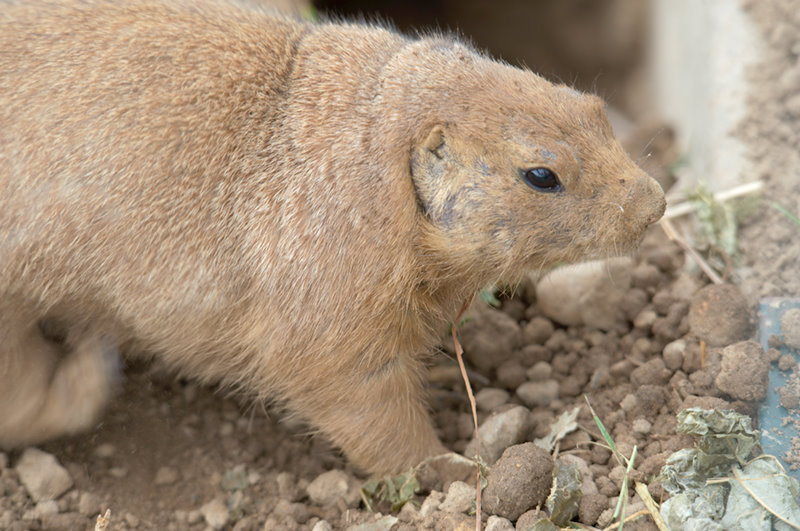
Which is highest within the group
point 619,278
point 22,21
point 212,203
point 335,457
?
point 22,21

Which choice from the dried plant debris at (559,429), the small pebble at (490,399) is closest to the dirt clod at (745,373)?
the dried plant debris at (559,429)

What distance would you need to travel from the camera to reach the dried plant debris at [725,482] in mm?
3162

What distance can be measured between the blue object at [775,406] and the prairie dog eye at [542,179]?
4.21 feet

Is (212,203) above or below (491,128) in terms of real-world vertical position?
below

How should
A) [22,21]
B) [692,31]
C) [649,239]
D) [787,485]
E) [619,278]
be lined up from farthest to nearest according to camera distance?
[692,31] → [649,239] → [619,278] → [22,21] → [787,485]

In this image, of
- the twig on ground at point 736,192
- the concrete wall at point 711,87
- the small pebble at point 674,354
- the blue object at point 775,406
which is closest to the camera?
the blue object at point 775,406

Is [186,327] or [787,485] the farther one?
[186,327]

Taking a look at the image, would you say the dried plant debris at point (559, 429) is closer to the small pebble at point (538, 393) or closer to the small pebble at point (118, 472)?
the small pebble at point (538, 393)

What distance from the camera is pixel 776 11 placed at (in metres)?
5.33

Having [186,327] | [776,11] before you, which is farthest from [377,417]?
[776,11]

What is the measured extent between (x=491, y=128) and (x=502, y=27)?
6.42m

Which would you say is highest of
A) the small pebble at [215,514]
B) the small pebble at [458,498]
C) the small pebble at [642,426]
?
the small pebble at [642,426]

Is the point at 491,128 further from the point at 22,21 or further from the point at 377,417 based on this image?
the point at 22,21

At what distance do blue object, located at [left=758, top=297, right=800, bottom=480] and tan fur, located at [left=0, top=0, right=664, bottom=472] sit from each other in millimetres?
816
